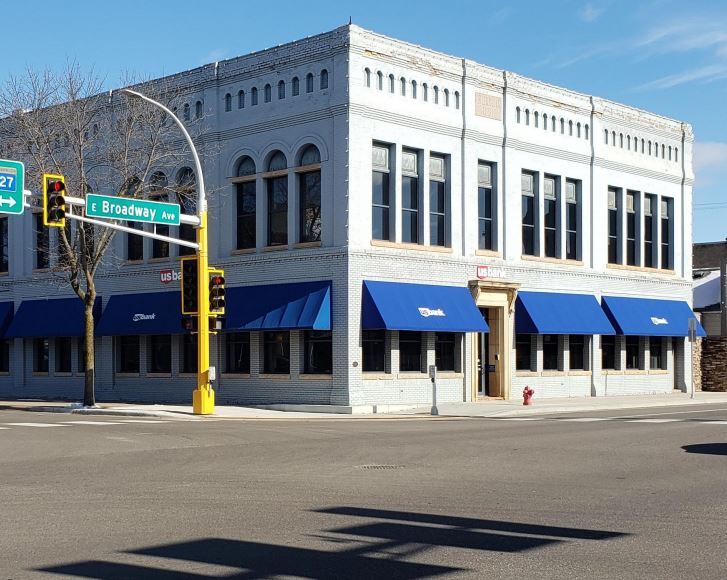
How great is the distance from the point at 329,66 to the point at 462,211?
680cm

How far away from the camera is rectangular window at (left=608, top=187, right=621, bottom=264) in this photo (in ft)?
143

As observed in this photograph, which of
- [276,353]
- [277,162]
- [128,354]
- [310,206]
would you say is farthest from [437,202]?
[128,354]

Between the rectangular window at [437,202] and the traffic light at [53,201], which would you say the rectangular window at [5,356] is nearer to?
the rectangular window at [437,202]

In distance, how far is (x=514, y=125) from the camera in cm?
3894

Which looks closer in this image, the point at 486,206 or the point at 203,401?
the point at 203,401

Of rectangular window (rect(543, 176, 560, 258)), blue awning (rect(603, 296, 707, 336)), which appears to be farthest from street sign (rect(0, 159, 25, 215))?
blue awning (rect(603, 296, 707, 336))

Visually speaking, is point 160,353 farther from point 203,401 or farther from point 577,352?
point 577,352

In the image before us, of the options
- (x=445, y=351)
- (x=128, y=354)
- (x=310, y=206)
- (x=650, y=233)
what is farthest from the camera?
(x=650, y=233)

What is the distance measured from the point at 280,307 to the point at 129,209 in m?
6.98

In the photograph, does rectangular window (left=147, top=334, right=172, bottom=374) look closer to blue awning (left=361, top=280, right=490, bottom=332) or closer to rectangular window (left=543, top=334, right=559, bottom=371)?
blue awning (left=361, top=280, right=490, bottom=332)

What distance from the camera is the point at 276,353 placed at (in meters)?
35.3

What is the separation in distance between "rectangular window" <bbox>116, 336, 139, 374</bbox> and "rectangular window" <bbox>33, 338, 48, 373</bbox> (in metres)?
4.79

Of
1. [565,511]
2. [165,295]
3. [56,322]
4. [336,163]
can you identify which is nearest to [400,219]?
[336,163]

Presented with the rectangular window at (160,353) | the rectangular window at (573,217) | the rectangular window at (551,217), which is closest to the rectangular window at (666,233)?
the rectangular window at (573,217)
